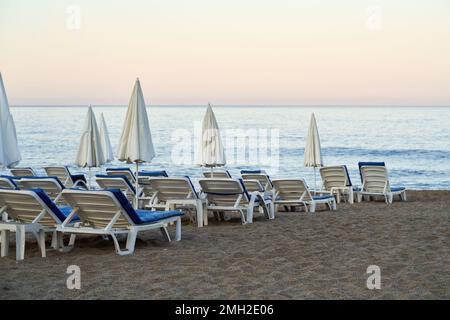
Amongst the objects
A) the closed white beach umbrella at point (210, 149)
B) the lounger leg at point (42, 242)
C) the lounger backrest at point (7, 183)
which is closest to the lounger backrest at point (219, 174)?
the closed white beach umbrella at point (210, 149)

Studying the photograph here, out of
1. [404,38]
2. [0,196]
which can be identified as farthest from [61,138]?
[0,196]

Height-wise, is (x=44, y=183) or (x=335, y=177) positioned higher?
(x=44, y=183)

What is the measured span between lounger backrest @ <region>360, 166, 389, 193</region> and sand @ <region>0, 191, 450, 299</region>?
461 centimetres

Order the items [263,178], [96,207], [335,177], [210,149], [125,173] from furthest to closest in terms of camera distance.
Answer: [335,177] < [125,173] < [263,178] < [210,149] < [96,207]

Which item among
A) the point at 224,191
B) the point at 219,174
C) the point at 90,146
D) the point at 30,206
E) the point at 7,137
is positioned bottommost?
the point at 219,174

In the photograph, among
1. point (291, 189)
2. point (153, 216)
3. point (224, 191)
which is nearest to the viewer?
point (153, 216)

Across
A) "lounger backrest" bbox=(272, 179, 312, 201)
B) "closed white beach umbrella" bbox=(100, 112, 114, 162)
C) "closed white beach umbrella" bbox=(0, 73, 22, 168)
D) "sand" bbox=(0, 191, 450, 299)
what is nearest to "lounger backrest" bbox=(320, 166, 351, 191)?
"lounger backrest" bbox=(272, 179, 312, 201)

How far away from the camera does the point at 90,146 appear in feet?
38.4

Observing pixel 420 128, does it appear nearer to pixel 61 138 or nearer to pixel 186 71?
pixel 186 71

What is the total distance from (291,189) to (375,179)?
307 centimetres

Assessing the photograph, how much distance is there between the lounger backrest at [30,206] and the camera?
6279 mm

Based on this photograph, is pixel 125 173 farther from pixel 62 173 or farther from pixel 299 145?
pixel 299 145

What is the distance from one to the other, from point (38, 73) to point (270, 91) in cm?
1805

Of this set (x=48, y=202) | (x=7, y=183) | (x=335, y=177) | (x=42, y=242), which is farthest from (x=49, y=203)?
(x=335, y=177)
